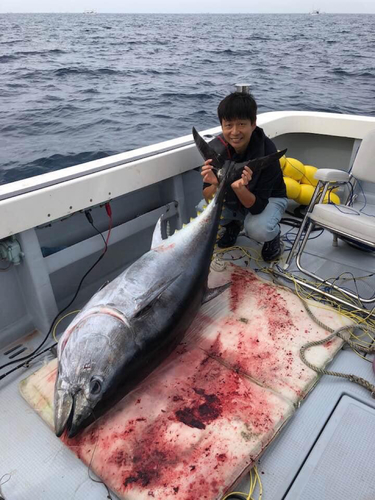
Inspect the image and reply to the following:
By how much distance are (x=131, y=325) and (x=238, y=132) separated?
154 centimetres

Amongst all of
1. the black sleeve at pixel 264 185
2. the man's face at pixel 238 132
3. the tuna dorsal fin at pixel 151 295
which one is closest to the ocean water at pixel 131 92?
the man's face at pixel 238 132

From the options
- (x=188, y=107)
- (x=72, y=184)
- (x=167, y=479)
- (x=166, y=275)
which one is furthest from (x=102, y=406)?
(x=188, y=107)

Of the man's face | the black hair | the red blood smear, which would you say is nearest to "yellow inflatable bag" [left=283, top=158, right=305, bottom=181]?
the man's face

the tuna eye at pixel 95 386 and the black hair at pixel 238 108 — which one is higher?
the black hair at pixel 238 108

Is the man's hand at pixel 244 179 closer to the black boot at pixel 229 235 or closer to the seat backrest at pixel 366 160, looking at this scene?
the black boot at pixel 229 235

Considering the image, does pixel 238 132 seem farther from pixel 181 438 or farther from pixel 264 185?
pixel 181 438

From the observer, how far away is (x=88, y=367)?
154 cm

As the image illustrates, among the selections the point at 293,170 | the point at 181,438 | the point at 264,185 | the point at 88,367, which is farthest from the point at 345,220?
the point at 88,367

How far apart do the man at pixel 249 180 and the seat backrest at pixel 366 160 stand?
60 centimetres

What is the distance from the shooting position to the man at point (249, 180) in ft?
8.04

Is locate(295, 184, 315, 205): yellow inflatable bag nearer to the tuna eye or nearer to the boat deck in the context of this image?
the boat deck

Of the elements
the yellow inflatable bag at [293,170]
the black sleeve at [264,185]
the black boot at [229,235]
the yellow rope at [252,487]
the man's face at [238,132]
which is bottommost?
the black boot at [229,235]

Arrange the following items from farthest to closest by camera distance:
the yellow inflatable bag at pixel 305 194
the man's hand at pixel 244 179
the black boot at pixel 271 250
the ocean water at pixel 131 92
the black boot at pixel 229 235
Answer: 1. the ocean water at pixel 131 92
2. the yellow inflatable bag at pixel 305 194
3. the black boot at pixel 229 235
4. the black boot at pixel 271 250
5. the man's hand at pixel 244 179

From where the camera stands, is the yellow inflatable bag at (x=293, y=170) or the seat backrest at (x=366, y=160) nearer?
the seat backrest at (x=366, y=160)
